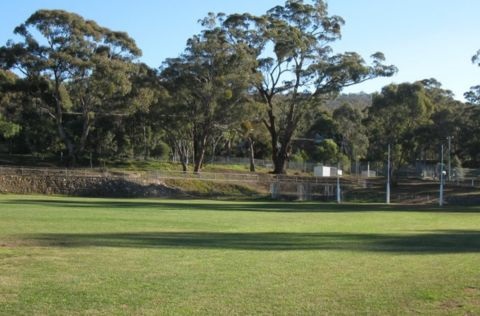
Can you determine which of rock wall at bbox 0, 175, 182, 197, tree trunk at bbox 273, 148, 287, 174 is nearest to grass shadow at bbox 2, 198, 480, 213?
rock wall at bbox 0, 175, 182, 197

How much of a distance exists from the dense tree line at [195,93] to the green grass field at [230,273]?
4485cm

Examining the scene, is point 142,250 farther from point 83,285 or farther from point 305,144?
point 305,144

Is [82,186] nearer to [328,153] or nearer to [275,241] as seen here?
[275,241]

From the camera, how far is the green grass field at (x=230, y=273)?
925cm

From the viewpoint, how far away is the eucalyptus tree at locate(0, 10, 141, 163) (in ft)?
219

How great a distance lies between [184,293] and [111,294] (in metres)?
1.16

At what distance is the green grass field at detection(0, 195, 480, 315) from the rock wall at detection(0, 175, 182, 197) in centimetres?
4253

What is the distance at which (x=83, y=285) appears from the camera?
35.0ft

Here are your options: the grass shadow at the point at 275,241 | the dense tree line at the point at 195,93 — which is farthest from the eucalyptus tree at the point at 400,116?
the grass shadow at the point at 275,241

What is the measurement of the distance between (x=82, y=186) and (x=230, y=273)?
5505 cm

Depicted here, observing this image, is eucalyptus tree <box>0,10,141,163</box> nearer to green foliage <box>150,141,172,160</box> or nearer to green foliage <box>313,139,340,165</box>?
green foliage <box>150,141,172,160</box>

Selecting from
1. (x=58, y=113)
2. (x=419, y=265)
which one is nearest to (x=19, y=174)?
(x=58, y=113)

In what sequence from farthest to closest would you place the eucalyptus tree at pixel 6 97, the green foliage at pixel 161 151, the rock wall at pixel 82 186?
the green foliage at pixel 161 151, the eucalyptus tree at pixel 6 97, the rock wall at pixel 82 186

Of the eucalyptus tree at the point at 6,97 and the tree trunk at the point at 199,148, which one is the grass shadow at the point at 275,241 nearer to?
the eucalyptus tree at the point at 6,97
